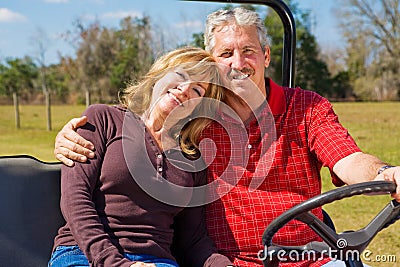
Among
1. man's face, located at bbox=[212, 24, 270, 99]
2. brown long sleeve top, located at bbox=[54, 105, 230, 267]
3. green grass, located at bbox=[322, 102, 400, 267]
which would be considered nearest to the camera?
brown long sleeve top, located at bbox=[54, 105, 230, 267]

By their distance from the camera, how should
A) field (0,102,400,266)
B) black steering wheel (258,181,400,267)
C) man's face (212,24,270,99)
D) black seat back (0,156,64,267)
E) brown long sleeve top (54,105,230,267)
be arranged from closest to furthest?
black steering wheel (258,181,400,267) < brown long sleeve top (54,105,230,267) < black seat back (0,156,64,267) < man's face (212,24,270,99) < field (0,102,400,266)

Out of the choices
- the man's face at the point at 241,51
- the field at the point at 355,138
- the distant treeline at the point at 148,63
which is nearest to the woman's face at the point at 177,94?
the man's face at the point at 241,51

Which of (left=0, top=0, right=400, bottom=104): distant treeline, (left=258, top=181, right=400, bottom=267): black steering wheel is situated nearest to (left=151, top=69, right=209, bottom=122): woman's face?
(left=258, top=181, right=400, bottom=267): black steering wheel

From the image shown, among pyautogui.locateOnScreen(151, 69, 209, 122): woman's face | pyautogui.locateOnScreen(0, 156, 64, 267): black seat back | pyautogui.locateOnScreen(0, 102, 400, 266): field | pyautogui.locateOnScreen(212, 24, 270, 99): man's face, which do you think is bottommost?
pyautogui.locateOnScreen(0, 102, 400, 266): field

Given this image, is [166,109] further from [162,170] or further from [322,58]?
[322,58]

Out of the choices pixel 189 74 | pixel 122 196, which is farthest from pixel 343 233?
pixel 189 74

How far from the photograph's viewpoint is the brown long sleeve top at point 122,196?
65.5 inches

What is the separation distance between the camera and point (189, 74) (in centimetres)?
193

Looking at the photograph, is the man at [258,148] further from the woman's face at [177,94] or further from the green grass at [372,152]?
the green grass at [372,152]

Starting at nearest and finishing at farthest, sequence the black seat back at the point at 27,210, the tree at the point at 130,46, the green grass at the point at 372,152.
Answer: the black seat back at the point at 27,210 < the green grass at the point at 372,152 < the tree at the point at 130,46

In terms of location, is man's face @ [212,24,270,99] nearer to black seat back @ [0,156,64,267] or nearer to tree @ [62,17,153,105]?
black seat back @ [0,156,64,267]

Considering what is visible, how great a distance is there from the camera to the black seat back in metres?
1.83

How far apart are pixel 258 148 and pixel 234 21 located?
0.47 metres

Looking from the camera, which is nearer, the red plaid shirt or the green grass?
the red plaid shirt
